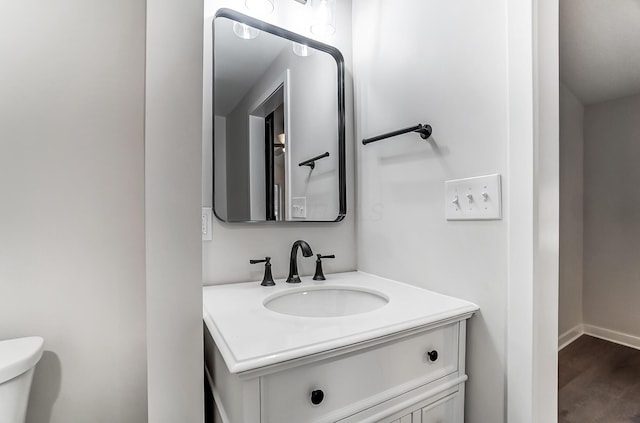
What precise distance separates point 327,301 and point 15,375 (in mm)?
855

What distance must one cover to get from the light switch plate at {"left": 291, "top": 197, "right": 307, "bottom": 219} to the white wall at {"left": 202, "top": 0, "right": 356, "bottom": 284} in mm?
44

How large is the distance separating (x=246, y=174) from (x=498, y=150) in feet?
2.93

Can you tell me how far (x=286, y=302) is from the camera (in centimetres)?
109

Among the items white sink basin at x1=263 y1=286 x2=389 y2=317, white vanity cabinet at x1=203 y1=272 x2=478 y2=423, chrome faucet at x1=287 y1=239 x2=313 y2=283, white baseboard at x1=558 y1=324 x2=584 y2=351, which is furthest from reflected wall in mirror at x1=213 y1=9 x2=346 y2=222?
white baseboard at x1=558 y1=324 x2=584 y2=351

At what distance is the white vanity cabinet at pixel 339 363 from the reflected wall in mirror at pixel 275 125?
0.46m

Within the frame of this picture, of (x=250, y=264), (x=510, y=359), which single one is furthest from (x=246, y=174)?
(x=510, y=359)

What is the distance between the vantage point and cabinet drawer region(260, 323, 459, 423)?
0.62 meters

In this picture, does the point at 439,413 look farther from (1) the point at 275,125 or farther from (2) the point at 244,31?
(2) the point at 244,31

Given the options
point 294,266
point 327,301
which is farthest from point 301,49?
Answer: point 327,301

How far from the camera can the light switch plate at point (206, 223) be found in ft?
3.72

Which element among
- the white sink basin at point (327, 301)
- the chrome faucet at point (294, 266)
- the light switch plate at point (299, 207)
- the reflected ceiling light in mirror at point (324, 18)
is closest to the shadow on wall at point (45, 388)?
the white sink basin at point (327, 301)

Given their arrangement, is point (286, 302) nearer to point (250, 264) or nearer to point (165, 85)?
point (250, 264)

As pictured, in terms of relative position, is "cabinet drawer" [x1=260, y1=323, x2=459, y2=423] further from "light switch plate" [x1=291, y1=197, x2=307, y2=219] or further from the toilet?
"light switch plate" [x1=291, y1=197, x2=307, y2=219]

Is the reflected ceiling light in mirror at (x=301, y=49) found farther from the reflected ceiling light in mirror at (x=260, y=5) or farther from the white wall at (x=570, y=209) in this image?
the white wall at (x=570, y=209)
